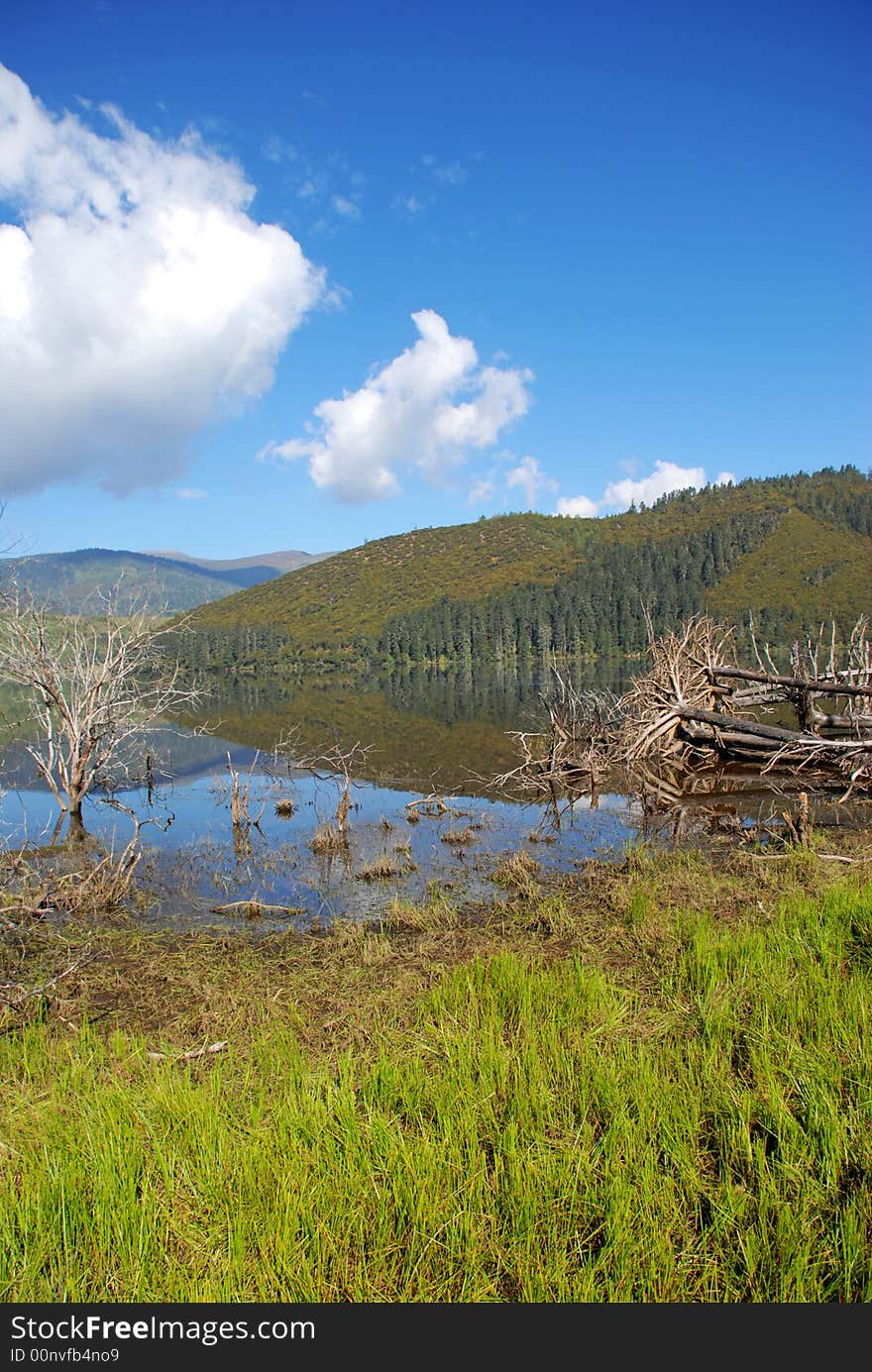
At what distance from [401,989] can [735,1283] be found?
429 cm

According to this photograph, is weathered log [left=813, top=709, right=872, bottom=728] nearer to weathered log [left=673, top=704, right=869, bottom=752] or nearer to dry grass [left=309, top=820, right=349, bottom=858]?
weathered log [left=673, top=704, right=869, bottom=752]

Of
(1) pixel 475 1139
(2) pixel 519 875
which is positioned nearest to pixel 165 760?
(2) pixel 519 875

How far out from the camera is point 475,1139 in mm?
3998

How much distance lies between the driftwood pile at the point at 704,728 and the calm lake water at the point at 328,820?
145 centimetres

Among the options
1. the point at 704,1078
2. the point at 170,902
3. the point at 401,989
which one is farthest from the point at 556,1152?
the point at 170,902

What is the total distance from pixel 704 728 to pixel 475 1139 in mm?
18964

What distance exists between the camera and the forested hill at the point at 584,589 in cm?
12300

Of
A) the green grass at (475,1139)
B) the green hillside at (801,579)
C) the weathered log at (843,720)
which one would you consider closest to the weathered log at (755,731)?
the weathered log at (843,720)

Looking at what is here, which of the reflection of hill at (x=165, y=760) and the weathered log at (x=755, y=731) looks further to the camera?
the reflection of hill at (x=165, y=760)

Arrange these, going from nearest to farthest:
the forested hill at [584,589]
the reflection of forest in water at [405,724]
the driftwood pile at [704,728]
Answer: the driftwood pile at [704,728] < the reflection of forest in water at [405,724] < the forested hill at [584,589]

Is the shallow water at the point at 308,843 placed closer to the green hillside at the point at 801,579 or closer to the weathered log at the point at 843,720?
the weathered log at the point at 843,720

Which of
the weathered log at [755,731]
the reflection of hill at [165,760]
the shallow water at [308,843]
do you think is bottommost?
the shallow water at [308,843]

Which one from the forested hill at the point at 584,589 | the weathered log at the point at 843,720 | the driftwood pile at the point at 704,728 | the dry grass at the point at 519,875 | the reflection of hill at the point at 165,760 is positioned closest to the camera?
the dry grass at the point at 519,875

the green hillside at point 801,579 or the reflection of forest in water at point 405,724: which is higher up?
the green hillside at point 801,579
